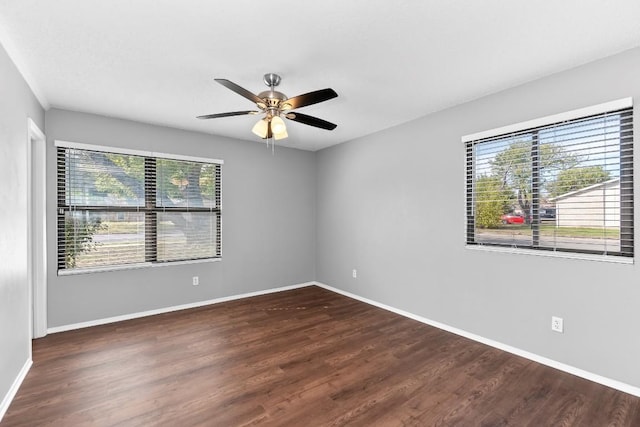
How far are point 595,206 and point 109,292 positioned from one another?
500 cm

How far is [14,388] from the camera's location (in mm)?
2143

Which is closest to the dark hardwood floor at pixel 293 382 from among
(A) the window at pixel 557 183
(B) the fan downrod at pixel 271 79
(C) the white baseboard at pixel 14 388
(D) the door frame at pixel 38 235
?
(C) the white baseboard at pixel 14 388

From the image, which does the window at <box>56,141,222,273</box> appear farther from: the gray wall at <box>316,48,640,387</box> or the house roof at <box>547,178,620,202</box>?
the house roof at <box>547,178,620,202</box>

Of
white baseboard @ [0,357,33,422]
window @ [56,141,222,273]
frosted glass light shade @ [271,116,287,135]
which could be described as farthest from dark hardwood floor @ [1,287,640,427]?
frosted glass light shade @ [271,116,287,135]

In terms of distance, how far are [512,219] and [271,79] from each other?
2.60 meters

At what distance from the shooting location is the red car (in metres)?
2.78

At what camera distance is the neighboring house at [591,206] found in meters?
2.26

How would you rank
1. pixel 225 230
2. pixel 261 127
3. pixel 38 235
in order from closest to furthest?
1. pixel 261 127
2. pixel 38 235
3. pixel 225 230

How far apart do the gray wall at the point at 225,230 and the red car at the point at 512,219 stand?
3.17 metres

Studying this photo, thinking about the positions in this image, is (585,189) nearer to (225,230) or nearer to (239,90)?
(239,90)

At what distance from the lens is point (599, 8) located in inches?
68.9

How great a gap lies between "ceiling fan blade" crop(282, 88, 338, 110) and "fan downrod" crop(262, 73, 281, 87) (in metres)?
0.29

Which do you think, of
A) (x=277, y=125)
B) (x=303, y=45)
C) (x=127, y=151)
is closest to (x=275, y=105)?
(x=277, y=125)

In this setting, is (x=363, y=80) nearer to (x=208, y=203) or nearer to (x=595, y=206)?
(x=595, y=206)
